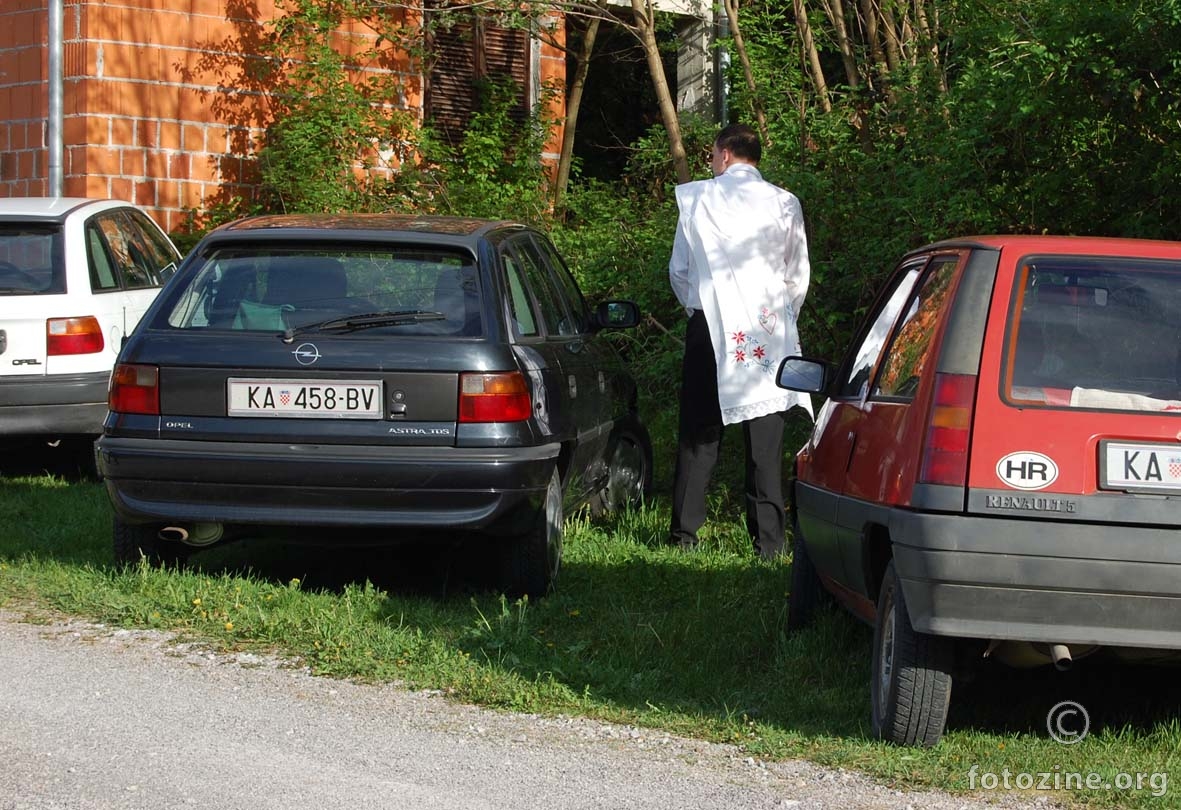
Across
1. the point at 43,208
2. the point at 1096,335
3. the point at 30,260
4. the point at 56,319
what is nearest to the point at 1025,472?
the point at 1096,335

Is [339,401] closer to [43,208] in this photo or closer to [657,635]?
[657,635]

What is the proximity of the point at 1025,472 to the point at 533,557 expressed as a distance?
9.05 feet

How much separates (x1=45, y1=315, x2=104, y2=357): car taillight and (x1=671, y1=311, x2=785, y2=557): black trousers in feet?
11.8

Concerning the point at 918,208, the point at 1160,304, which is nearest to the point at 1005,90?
the point at 918,208

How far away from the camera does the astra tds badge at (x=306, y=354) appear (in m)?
6.57

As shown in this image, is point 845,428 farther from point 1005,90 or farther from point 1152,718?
point 1005,90

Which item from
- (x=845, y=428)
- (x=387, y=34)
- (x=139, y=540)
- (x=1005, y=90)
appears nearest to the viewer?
(x=845, y=428)

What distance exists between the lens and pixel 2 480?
34.4 feet

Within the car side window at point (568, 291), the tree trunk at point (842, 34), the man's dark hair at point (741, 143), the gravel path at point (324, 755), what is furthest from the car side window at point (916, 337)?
the tree trunk at point (842, 34)

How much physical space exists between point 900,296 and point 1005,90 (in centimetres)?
384

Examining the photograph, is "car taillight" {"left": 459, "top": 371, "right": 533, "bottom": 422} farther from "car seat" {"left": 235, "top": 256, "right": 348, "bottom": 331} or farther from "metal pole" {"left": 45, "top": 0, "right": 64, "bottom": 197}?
"metal pole" {"left": 45, "top": 0, "right": 64, "bottom": 197}

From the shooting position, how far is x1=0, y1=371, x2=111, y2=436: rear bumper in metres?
9.35

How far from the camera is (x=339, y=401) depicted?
6.57 metres

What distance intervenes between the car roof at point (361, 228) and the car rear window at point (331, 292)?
67 mm
